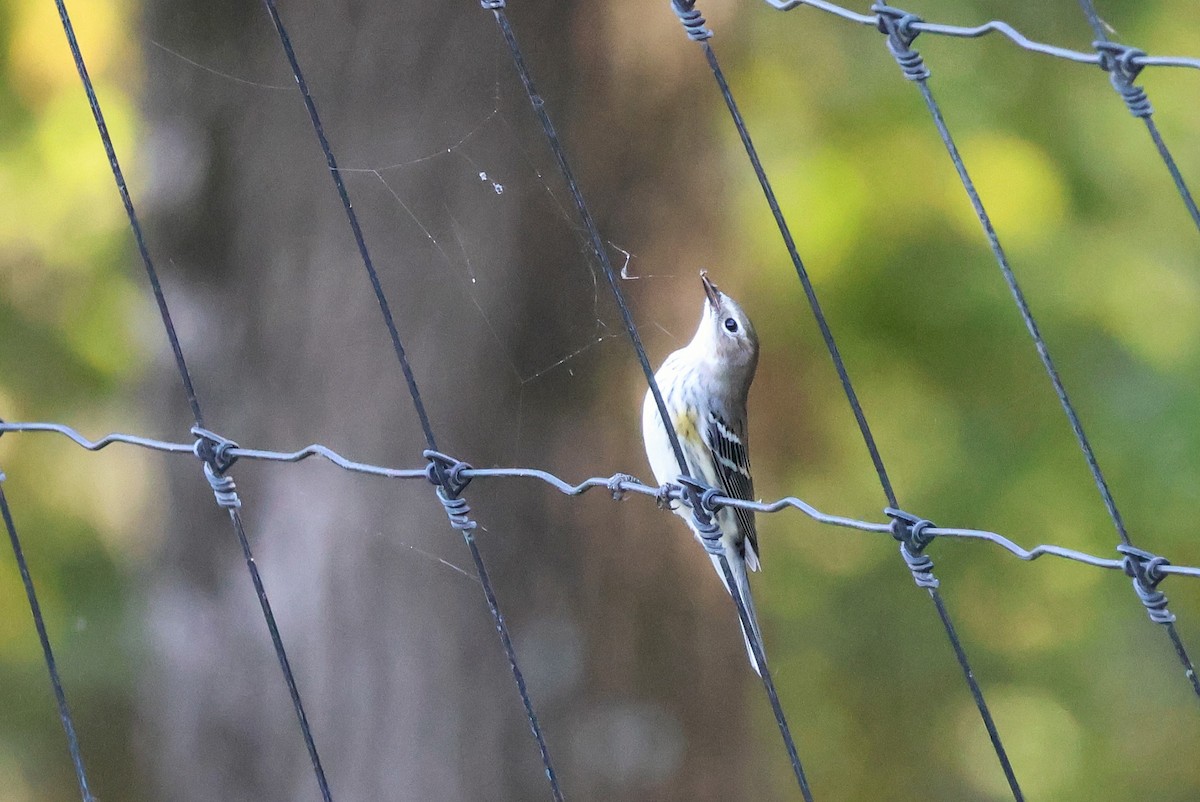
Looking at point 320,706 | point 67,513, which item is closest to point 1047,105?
point 320,706

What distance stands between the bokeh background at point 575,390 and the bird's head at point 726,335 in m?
0.51

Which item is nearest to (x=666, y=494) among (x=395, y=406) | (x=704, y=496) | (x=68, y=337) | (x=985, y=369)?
(x=704, y=496)

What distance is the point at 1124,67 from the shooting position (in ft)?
5.20

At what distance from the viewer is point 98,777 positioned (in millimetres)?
5391

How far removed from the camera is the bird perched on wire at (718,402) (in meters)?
3.68

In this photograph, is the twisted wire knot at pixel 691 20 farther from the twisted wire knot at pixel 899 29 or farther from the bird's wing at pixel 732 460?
the bird's wing at pixel 732 460

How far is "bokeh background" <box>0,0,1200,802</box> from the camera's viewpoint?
4.10m

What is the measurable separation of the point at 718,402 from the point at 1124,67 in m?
2.27

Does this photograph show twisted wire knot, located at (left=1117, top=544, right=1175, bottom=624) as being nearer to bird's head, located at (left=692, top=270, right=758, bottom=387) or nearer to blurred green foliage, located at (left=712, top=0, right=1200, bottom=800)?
bird's head, located at (left=692, top=270, right=758, bottom=387)

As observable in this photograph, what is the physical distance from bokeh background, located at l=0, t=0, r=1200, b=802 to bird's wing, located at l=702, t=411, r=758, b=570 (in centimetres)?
52

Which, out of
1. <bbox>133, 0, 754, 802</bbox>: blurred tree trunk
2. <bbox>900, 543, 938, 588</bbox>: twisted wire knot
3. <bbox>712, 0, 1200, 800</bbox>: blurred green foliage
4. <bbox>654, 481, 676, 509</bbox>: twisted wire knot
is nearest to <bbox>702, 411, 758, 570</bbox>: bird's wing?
<bbox>133, 0, 754, 802</bbox>: blurred tree trunk

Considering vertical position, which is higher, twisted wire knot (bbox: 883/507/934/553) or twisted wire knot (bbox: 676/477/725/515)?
twisted wire knot (bbox: 676/477/725/515)

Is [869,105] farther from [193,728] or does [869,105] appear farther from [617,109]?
[193,728]

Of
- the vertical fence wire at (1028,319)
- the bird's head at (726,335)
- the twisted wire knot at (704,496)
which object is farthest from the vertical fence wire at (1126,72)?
the bird's head at (726,335)
